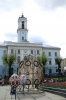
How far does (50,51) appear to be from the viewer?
7419 cm

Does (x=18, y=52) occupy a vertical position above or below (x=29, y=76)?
above

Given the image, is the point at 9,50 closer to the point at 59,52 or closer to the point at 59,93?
the point at 59,52

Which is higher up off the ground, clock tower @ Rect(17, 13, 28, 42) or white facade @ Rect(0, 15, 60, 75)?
clock tower @ Rect(17, 13, 28, 42)

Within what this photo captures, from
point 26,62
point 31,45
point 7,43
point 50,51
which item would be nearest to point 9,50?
point 7,43

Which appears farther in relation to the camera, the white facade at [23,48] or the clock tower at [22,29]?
the clock tower at [22,29]

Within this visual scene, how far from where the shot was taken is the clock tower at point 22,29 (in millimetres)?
74425

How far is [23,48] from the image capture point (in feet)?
228

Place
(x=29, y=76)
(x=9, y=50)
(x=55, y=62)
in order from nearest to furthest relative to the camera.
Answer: (x=29, y=76), (x=9, y=50), (x=55, y=62)

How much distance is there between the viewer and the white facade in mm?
68562

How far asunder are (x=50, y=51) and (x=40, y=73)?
57.1m

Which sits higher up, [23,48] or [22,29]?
[22,29]

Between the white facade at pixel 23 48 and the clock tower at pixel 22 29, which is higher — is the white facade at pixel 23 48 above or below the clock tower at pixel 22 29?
below

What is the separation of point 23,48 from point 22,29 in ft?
30.8

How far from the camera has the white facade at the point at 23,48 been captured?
68.6m
